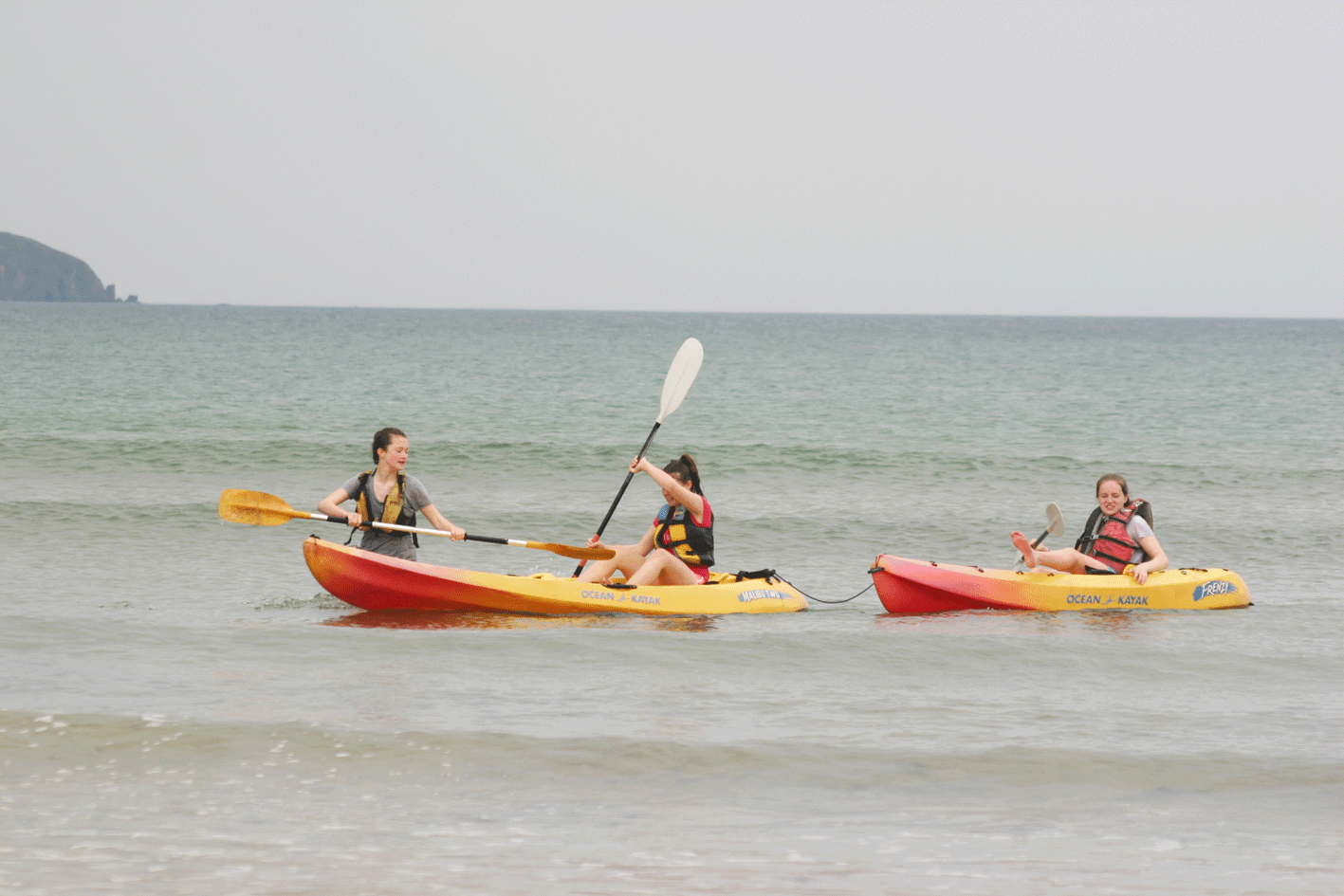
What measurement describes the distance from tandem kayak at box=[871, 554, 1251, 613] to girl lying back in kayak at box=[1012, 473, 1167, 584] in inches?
4.8

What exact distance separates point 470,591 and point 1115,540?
4.31 m

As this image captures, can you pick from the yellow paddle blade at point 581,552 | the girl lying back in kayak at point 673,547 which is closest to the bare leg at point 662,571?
the girl lying back in kayak at point 673,547

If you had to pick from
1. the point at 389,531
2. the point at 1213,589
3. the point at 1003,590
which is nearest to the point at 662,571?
the point at 389,531

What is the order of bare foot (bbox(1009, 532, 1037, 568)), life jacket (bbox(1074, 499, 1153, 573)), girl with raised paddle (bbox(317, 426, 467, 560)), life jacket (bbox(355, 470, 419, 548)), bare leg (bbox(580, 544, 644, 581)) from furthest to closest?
life jacket (bbox(1074, 499, 1153, 573)) → bare leg (bbox(580, 544, 644, 581)) → bare foot (bbox(1009, 532, 1037, 568)) → life jacket (bbox(355, 470, 419, 548)) → girl with raised paddle (bbox(317, 426, 467, 560))

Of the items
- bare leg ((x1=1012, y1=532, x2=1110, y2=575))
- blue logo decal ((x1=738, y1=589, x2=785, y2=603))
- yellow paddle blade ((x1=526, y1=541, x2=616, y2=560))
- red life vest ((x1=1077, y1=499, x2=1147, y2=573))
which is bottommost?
blue logo decal ((x1=738, y1=589, x2=785, y2=603))

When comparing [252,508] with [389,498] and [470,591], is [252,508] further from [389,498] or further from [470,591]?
[470,591]

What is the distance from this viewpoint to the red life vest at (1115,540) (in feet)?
28.6

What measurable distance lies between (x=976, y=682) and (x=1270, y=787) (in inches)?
71.4

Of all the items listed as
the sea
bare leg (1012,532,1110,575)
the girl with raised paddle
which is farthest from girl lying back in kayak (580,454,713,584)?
bare leg (1012,532,1110,575)

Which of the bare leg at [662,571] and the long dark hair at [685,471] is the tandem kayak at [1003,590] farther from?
the long dark hair at [685,471]

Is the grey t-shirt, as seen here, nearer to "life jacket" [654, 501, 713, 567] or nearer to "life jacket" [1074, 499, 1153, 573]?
"life jacket" [654, 501, 713, 567]

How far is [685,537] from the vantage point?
8.39m

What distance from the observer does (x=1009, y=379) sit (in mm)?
42344

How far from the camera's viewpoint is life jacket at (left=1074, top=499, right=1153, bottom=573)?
28.6ft
